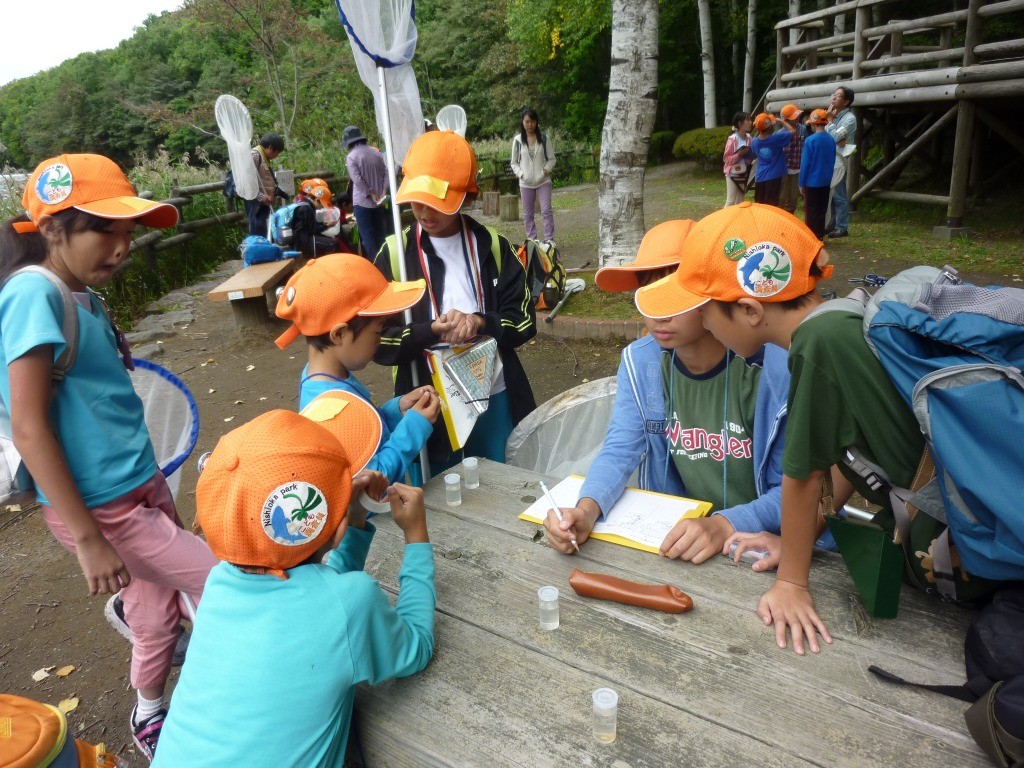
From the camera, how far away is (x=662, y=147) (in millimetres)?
24609

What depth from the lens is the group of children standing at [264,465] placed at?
128 centimetres

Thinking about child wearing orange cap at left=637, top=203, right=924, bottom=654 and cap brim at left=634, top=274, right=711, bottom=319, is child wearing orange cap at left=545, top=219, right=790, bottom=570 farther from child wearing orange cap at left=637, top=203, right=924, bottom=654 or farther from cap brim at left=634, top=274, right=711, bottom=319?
child wearing orange cap at left=637, top=203, right=924, bottom=654

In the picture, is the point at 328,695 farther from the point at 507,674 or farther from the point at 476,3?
the point at 476,3

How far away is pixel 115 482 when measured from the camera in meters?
2.00

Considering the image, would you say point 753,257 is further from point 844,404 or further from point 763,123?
point 763,123

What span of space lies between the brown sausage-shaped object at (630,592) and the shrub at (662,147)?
24.5 metres

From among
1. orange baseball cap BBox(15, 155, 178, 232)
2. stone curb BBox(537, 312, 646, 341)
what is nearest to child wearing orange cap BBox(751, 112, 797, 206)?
stone curb BBox(537, 312, 646, 341)

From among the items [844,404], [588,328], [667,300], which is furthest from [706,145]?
[844,404]

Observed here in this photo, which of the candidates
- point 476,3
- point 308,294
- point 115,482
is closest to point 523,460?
point 308,294

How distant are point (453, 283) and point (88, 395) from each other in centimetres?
143

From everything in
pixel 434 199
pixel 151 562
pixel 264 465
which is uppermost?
pixel 434 199

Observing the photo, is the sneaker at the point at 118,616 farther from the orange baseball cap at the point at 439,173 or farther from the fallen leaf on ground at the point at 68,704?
the orange baseball cap at the point at 439,173

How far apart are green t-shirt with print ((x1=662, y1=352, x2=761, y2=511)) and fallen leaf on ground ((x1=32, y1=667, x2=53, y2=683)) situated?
2865 millimetres

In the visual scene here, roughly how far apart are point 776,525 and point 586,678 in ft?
2.58
